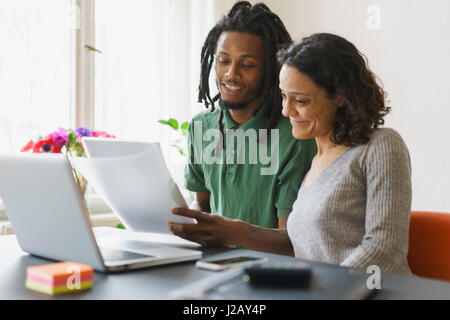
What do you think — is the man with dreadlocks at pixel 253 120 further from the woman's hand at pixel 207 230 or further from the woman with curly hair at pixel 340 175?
the woman's hand at pixel 207 230

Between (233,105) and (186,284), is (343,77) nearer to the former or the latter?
(233,105)

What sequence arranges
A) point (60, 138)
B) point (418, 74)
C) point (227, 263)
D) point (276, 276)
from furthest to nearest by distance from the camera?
point (418, 74), point (60, 138), point (227, 263), point (276, 276)

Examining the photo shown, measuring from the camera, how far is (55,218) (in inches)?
36.1

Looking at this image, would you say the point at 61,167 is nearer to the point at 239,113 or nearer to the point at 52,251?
the point at 52,251

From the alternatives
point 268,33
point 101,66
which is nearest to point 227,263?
point 268,33

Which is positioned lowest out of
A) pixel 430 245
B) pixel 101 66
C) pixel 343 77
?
pixel 430 245

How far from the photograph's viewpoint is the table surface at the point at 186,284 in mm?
726

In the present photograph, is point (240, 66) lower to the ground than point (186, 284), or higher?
higher

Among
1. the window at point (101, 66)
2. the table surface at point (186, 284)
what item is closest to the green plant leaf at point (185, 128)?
the window at point (101, 66)

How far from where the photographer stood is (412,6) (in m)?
2.50

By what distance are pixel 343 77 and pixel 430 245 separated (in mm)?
419

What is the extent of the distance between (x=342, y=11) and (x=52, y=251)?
2.25m

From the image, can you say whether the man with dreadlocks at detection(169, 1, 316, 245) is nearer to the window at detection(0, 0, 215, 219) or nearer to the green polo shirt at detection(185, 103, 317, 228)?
the green polo shirt at detection(185, 103, 317, 228)

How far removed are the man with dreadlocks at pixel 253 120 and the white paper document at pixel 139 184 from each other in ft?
1.25
